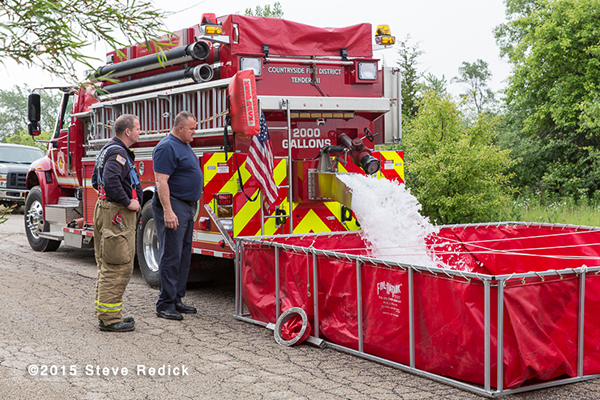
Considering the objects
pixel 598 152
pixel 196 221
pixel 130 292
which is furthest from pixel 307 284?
pixel 598 152

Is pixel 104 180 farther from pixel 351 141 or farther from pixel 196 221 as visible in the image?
pixel 351 141

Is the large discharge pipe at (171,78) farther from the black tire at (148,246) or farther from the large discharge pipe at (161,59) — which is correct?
the black tire at (148,246)

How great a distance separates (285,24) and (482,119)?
6932mm

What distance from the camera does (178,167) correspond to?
6812 mm

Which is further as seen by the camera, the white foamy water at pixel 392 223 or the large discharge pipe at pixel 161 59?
the large discharge pipe at pixel 161 59

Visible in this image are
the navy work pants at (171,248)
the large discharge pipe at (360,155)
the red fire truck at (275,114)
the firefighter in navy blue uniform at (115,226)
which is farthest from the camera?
the large discharge pipe at (360,155)

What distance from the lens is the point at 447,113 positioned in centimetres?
1375

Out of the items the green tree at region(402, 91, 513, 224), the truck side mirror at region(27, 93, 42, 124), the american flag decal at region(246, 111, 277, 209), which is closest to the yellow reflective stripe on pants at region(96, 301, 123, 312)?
the american flag decal at region(246, 111, 277, 209)

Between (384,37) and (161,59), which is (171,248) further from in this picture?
(384,37)

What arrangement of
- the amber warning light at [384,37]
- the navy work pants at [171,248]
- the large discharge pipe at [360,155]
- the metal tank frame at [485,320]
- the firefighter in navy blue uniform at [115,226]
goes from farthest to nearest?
the amber warning light at [384,37] → the large discharge pipe at [360,155] → the navy work pants at [171,248] → the firefighter in navy blue uniform at [115,226] → the metal tank frame at [485,320]

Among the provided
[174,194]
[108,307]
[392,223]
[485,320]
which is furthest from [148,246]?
[485,320]

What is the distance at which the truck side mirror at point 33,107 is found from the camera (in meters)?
11.0

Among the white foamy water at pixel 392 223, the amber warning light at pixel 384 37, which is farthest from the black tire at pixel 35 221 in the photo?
the white foamy water at pixel 392 223

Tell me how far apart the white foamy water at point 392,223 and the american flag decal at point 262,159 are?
96 centimetres
